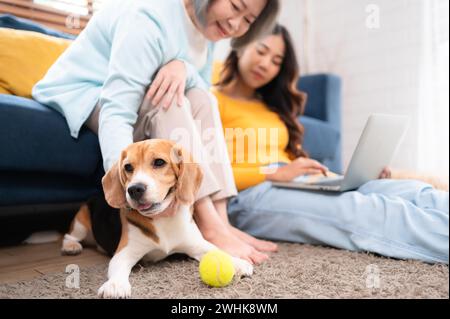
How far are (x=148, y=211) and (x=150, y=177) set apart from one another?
0.07 m

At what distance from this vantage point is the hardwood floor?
82 centimetres

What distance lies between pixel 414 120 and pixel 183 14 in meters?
0.85

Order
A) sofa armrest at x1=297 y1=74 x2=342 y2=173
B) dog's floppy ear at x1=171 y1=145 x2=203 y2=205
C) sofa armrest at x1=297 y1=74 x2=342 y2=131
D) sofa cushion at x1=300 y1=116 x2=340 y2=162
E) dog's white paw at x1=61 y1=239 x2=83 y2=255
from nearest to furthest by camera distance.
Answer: dog's floppy ear at x1=171 y1=145 x2=203 y2=205
dog's white paw at x1=61 y1=239 x2=83 y2=255
sofa cushion at x1=300 y1=116 x2=340 y2=162
sofa armrest at x1=297 y1=74 x2=342 y2=173
sofa armrest at x1=297 y1=74 x2=342 y2=131

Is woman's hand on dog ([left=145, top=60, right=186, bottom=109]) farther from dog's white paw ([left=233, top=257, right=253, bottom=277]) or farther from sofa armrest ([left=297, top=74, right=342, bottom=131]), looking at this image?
sofa armrest ([left=297, top=74, right=342, bottom=131])

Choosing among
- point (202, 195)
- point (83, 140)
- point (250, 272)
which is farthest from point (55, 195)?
point (250, 272)

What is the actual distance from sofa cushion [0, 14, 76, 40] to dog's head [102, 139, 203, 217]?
38cm

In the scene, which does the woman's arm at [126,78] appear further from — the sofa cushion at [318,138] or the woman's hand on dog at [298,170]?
the sofa cushion at [318,138]

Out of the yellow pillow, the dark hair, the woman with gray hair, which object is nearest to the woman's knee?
the woman with gray hair

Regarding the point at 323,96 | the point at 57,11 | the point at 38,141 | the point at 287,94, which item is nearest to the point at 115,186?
the point at 38,141

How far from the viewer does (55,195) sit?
0.99 meters

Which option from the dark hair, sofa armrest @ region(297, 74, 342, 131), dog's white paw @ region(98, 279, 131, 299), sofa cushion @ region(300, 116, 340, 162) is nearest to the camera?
dog's white paw @ region(98, 279, 131, 299)

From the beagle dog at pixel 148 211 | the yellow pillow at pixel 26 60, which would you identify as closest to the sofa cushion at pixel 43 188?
the beagle dog at pixel 148 211

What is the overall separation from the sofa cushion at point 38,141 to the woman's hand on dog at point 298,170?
574 millimetres
